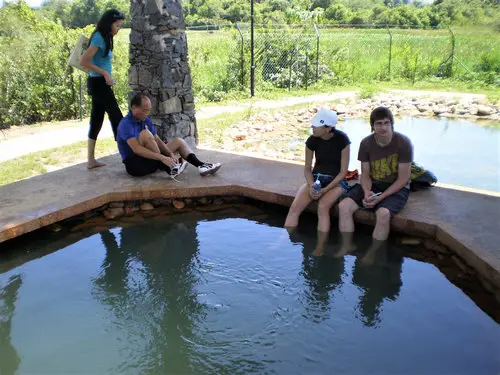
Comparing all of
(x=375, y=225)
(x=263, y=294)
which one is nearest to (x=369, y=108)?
(x=375, y=225)

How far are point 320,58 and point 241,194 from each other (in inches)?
454

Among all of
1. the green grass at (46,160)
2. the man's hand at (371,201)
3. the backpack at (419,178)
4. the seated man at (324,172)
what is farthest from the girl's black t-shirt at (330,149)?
the green grass at (46,160)

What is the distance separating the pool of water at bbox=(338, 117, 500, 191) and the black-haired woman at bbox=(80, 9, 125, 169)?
3.04m

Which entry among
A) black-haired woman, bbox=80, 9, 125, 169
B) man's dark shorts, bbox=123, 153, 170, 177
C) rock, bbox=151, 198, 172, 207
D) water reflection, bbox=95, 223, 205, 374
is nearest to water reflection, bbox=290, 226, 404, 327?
water reflection, bbox=95, 223, 205, 374

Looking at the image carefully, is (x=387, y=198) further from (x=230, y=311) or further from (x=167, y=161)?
(x=167, y=161)

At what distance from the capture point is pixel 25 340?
9.09 ft

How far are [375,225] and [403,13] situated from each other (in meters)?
31.3

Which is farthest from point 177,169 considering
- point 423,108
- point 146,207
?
point 423,108

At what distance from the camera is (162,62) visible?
5797 mm

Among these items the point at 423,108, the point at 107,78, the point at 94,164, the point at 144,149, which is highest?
the point at 107,78

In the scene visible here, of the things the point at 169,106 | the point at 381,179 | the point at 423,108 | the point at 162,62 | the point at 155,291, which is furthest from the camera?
the point at 423,108

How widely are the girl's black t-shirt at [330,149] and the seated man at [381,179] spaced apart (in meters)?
0.19

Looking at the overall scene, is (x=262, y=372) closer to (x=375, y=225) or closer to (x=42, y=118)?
(x=375, y=225)

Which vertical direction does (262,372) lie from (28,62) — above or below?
below
